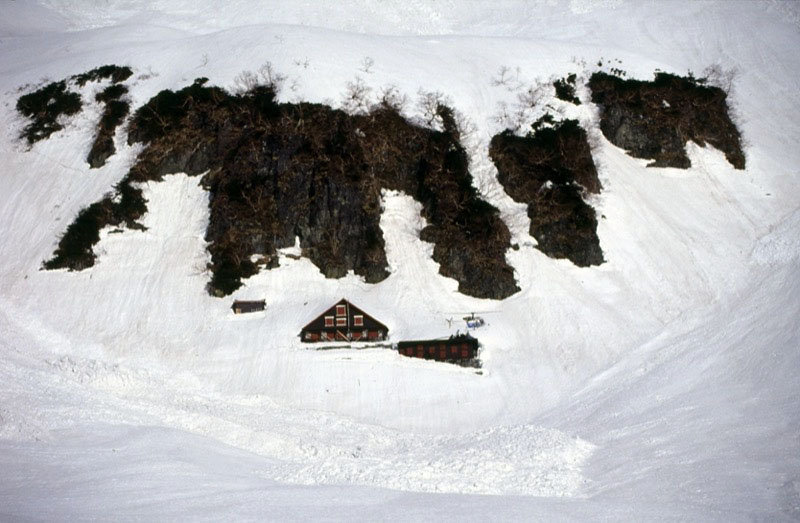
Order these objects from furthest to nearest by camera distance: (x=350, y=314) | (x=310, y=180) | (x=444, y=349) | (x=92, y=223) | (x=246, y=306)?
(x=310, y=180) → (x=92, y=223) → (x=246, y=306) → (x=350, y=314) → (x=444, y=349)

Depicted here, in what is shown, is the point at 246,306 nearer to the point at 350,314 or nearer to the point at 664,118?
the point at 350,314

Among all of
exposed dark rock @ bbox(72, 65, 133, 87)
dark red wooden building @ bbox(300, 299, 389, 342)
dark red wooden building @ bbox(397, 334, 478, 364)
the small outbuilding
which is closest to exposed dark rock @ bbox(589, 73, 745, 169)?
dark red wooden building @ bbox(397, 334, 478, 364)

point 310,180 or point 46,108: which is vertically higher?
point 46,108

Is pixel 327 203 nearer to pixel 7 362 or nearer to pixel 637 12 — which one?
pixel 7 362

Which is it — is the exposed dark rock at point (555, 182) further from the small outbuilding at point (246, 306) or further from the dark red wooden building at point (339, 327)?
the small outbuilding at point (246, 306)

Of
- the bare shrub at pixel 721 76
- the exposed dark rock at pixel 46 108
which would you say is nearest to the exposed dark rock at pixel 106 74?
the exposed dark rock at pixel 46 108

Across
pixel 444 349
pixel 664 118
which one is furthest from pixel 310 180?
pixel 664 118

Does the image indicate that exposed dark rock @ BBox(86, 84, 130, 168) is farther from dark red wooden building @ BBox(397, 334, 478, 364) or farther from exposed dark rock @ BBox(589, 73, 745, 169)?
exposed dark rock @ BBox(589, 73, 745, 169)
